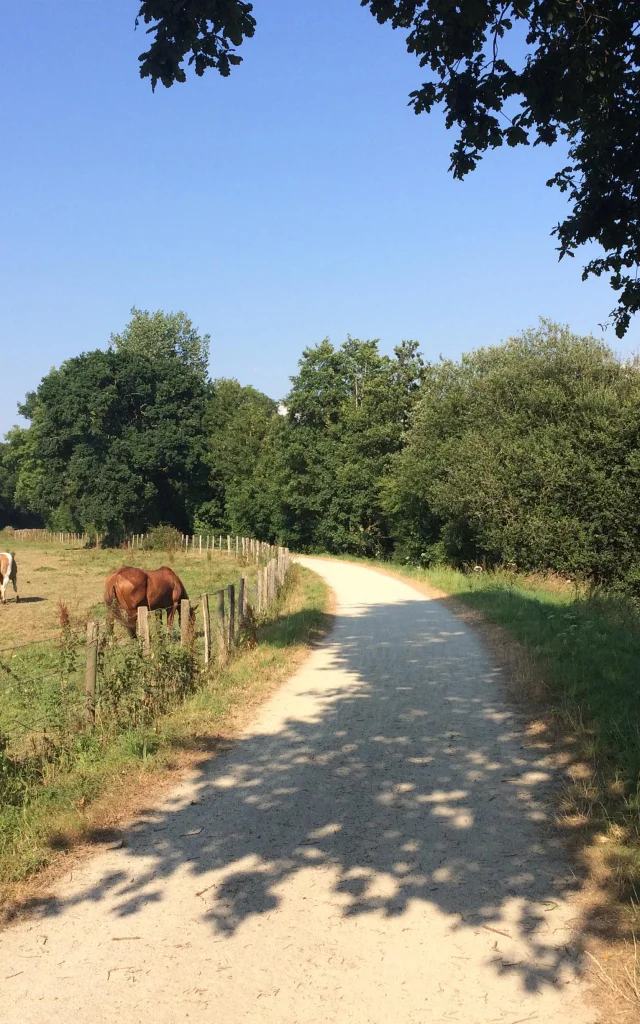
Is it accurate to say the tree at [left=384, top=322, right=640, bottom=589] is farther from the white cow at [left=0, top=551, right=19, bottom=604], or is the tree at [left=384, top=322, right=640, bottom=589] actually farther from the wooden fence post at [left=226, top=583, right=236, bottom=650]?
the wooden fence post at [left=226, top=583, right=236, bottom=650]

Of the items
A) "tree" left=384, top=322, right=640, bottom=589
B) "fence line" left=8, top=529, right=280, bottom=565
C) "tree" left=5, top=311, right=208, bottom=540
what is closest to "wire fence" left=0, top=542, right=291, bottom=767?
"tree" left=384, top=322, right=640, bottom=589

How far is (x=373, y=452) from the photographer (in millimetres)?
53000

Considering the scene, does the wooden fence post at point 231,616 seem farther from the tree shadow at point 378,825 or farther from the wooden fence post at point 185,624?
the tree shadow at point 378,825

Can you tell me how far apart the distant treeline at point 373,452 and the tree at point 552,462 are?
8 centimetres

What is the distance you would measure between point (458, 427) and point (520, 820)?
35.9 m

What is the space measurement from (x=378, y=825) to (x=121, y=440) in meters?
54.2

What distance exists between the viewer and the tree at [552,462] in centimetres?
2756

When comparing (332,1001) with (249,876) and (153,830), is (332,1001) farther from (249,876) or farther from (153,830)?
(153,830)

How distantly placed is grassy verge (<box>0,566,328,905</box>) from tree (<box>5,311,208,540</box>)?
46.6 meters

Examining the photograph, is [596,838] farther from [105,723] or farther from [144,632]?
[144,632]

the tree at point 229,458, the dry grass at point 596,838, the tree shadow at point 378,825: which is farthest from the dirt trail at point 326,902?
the tree at point 229,458

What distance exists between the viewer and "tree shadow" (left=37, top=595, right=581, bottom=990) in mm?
4348

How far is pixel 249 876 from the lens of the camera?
472 centimetres

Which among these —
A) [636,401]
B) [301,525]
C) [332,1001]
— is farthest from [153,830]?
[301,525]
